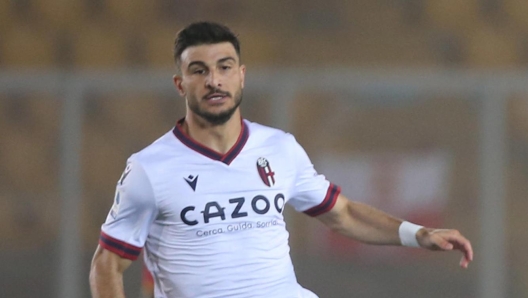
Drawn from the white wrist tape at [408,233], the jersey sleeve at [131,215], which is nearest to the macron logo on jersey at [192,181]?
the jersey sleeve at [131,215]

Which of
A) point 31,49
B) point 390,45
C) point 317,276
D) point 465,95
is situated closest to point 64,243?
point 317,276

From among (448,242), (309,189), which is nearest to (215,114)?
(309,189)

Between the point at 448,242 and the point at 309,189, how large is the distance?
492 mm

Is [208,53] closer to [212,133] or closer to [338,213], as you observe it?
[212,133]

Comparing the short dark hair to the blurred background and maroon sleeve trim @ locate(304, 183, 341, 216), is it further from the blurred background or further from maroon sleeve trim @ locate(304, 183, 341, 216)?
the blurred background

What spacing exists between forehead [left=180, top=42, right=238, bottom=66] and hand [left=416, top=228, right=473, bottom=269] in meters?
0.81

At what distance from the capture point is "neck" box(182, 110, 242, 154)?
3.13 meters

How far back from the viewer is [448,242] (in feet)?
10.3

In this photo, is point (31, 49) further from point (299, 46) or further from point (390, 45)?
point (390, 45)

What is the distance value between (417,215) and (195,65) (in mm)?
3025

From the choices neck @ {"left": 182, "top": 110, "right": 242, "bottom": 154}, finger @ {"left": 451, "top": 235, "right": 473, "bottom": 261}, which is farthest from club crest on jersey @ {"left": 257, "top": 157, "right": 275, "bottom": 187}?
finger @ {"left": 451, "top": 235, "right": 473, "bottom": 261}

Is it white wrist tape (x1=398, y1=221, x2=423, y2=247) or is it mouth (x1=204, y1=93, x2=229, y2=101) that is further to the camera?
white wrist tape (x1=398, y1=221, x2=423, y2=247)

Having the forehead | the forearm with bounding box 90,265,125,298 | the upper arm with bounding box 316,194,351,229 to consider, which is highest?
the forehead

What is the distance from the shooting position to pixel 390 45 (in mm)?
7477
